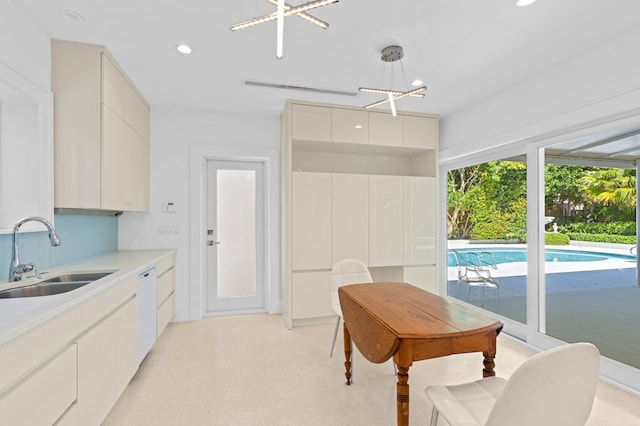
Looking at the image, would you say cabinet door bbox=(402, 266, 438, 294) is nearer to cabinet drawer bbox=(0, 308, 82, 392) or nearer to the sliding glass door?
the sliding glass door

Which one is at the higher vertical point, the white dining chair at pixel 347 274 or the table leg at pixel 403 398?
the white dining chair at pixel 347 274

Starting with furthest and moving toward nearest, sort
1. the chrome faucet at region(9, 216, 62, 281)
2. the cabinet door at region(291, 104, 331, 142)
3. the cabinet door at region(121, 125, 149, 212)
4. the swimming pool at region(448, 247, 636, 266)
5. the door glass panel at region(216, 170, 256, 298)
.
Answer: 1. the door glass panel at region(216, 170, 256, 298)
2. the cabinet door at region(291, 104, 331, 142)
3. the cabinet door at region(121, 125, 149, 212)
4. the swimming pool at region(448, 247, 636, 266)
5. the chrome faucet at region(9, 216, 62, 281)

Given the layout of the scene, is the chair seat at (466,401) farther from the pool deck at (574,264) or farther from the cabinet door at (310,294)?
the cabinet door at (310,294)

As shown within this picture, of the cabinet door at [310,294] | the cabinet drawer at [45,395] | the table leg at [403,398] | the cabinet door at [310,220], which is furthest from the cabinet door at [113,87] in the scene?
the table leg at [403,398]

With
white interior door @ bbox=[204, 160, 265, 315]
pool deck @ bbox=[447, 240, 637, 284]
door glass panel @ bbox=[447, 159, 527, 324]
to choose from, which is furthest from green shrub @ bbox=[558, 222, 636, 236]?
white interior door @ bbox=[204, 160, 265, 315]

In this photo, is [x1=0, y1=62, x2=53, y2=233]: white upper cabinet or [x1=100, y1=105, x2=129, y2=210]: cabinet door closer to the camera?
[x1=0, y1=62, x2=53, y2=233]: white upper cabinet

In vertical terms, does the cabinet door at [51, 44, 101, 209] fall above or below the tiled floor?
above

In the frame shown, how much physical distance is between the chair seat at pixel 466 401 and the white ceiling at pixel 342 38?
2164mm

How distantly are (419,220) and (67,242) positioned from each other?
363cm

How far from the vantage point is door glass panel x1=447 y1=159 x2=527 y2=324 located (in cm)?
324

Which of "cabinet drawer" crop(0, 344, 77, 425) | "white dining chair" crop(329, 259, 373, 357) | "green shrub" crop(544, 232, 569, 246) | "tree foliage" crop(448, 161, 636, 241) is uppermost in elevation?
"tree foliage" crop(448, 161, 636, 241)

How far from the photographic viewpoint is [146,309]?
2.50 meters

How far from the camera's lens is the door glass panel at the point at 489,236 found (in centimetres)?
324

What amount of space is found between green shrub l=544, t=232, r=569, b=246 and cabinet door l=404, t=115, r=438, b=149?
64.5 inches
